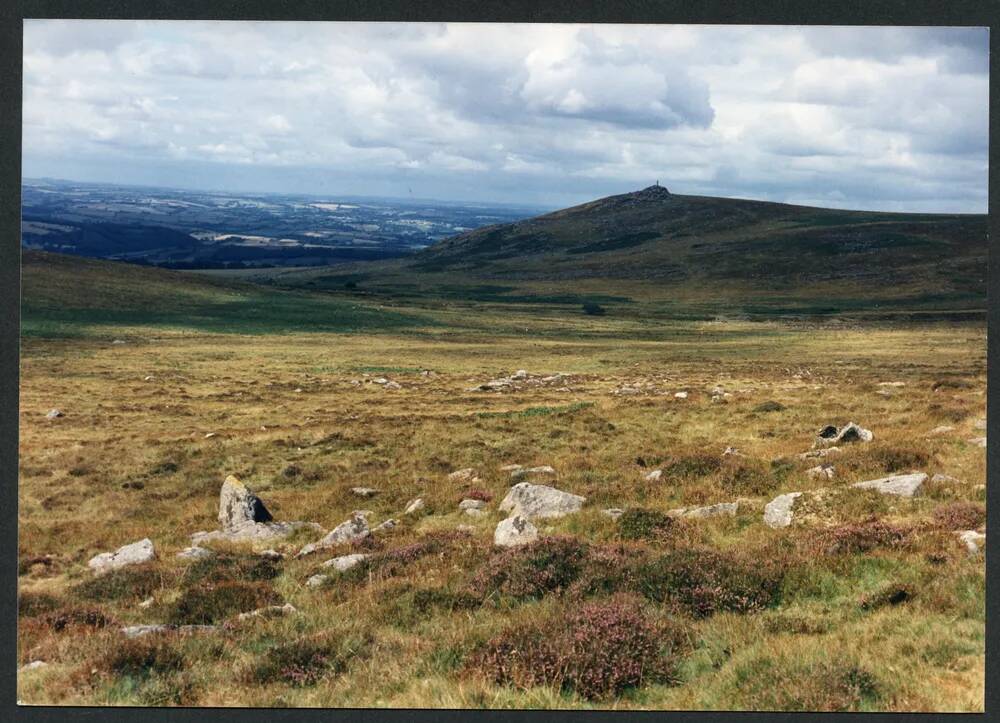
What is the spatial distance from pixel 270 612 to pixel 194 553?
3.15 meters

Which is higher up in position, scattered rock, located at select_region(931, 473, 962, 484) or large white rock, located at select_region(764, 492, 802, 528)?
scattered rock, located at select_region(931, 473, 962, 484)

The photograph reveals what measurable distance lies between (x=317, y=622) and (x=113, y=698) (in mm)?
2442

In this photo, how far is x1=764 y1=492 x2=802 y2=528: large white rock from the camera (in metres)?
11.2

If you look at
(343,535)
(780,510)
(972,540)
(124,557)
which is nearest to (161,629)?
(124,557)

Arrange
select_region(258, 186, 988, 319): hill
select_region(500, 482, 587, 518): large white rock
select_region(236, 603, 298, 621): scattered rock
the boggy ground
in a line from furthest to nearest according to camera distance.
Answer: select_region(258, 186, 988, 319): hill, select_region(500, 482, 587, 518): large white rock, select_region(236, 603, 298, 621): scattered rock, the boggy ground

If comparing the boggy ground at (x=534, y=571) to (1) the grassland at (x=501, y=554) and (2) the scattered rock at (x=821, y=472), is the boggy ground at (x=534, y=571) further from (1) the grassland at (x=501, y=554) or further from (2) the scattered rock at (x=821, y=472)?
(2) the scattered rock at (x=821, y=472)

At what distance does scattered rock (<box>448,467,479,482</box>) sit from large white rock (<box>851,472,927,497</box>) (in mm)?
8257

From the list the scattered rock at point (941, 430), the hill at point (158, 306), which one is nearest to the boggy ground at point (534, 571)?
the scattered rock at point (941, 430)

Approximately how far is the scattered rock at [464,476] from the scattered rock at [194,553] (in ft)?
19.7

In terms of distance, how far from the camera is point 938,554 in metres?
9.16

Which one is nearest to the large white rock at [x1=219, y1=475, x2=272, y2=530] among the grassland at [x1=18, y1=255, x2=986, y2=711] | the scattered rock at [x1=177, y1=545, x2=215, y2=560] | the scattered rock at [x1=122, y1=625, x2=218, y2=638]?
the grassland at [x1=18, y1=255, x2=986, y2=711]

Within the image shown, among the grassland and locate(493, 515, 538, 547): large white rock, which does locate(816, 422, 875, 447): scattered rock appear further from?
locate(493, 515, 538, 547): large white rock

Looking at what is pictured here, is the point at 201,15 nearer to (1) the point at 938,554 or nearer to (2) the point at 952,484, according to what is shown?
(1) the point at 938,554

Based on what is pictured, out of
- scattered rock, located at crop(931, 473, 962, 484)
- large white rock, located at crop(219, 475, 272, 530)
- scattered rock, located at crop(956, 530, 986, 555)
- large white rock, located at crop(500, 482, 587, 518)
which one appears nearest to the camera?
scattered rock, located at crop(956, 530, 986, 555)
